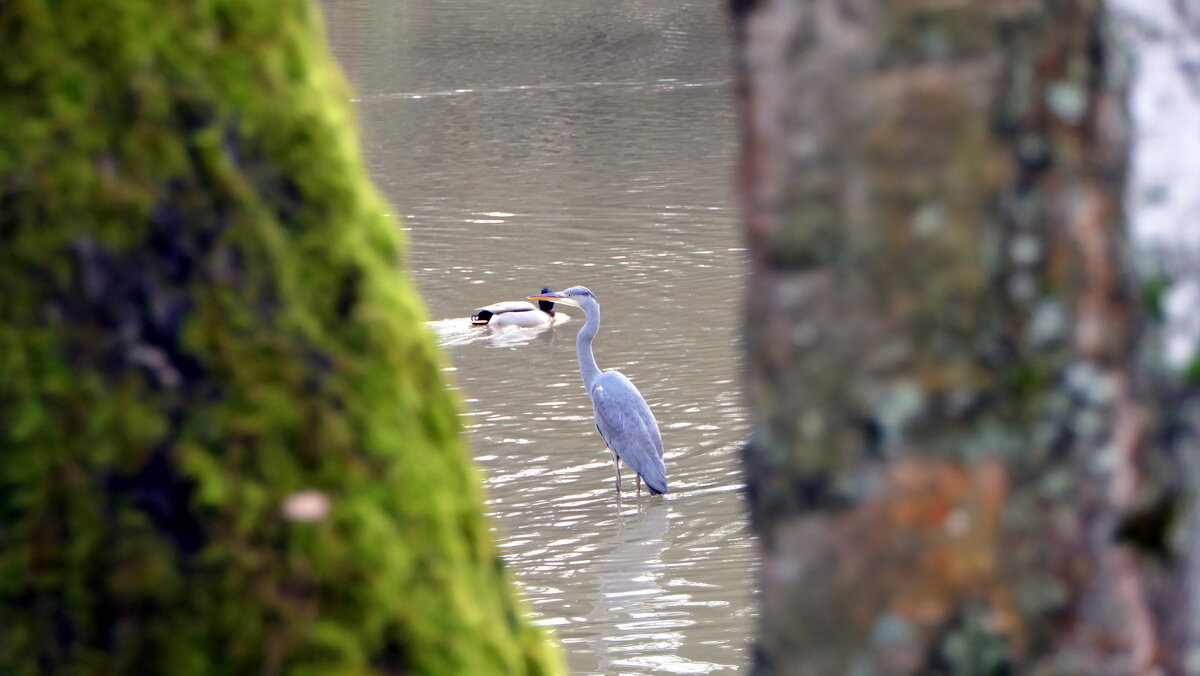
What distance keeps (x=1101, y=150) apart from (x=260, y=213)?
75 cm

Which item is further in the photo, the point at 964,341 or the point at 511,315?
the point at 511,315

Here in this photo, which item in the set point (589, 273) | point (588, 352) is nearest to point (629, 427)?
point (588, 352)

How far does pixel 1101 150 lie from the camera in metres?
1.42

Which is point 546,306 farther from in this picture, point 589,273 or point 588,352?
point 588,352

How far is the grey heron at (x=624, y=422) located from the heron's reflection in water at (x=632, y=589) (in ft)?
0.71

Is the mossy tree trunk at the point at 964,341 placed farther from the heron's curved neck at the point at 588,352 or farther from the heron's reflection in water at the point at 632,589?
the heron's curved neck at the point at 588,352

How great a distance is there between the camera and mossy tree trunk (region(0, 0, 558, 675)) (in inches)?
50.7

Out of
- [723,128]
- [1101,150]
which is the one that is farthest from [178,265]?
[723,128]

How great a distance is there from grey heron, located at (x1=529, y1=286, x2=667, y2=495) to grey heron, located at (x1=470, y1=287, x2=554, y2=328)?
5.94ft

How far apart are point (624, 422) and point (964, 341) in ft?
26.5

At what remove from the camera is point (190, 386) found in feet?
4.27

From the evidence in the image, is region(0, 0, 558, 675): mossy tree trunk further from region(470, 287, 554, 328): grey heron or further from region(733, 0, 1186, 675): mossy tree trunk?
region(470, 287, 554, 328): grey heron

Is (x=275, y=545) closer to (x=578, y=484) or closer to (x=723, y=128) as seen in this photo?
(x=578, y=484)

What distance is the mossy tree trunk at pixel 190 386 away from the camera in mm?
1287
